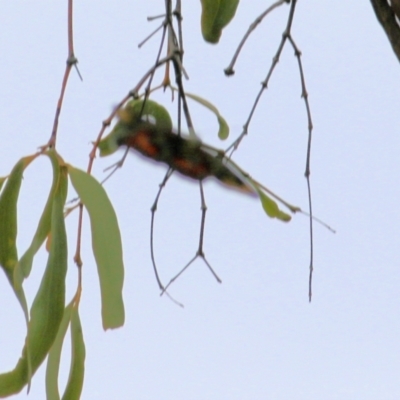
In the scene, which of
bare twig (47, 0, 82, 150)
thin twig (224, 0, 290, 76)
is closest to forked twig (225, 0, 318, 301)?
thin twig (224, 0, 290, 76)

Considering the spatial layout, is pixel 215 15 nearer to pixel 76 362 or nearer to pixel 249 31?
pixel 249 31

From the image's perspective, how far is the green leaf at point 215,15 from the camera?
0.73m

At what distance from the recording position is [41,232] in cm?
60

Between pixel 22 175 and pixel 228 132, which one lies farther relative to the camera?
pixel 228 132

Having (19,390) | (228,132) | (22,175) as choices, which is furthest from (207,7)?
(19,390)

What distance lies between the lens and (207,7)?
2.39 ft

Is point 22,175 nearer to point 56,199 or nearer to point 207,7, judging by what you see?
point 56,199

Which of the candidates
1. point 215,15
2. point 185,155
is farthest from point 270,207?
point 215,15

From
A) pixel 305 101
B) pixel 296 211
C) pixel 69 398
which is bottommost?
pixel 69 398

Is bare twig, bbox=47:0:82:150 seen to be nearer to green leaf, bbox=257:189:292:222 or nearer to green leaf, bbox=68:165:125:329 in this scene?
green leaf, bbox=68:165:125:329

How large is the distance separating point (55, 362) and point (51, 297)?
0.08 metres

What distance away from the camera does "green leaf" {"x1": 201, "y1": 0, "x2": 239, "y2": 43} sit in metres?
0.73

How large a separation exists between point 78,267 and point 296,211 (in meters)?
0.16

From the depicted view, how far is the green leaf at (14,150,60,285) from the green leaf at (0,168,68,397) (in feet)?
0.03
